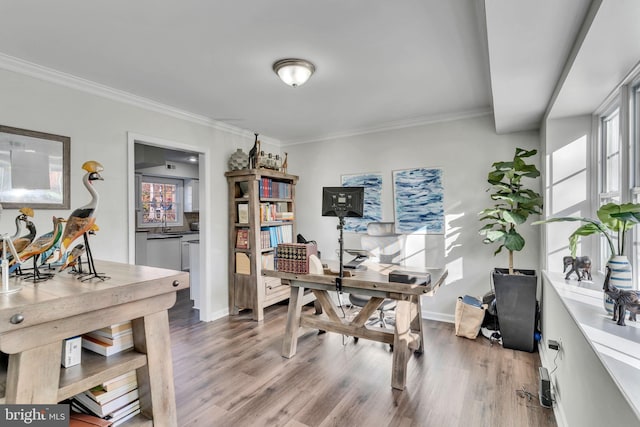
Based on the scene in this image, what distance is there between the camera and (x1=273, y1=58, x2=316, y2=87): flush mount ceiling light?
2.38 m

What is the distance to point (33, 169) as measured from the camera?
7.90 feet

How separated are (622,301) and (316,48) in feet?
7.30

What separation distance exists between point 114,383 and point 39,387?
302mm

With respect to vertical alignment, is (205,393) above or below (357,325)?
below

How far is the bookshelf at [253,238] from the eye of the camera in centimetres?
386

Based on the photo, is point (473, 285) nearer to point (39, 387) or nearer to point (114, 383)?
point (114, 383)

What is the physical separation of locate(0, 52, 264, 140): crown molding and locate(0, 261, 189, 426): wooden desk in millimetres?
2053

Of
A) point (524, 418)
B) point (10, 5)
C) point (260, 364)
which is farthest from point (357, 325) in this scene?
point (10, 5)

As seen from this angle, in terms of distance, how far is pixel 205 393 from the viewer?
7.41 feet

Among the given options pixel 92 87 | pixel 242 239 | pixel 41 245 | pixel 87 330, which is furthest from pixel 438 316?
pixel 92 87

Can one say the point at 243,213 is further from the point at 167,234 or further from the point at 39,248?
the point at 167,234

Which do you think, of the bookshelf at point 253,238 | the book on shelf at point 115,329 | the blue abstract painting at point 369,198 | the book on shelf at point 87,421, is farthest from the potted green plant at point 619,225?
the bookshelf at point 253,238

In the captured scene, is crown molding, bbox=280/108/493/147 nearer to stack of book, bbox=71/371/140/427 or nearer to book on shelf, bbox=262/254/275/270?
book on shelf, bbox=262/254/275/270

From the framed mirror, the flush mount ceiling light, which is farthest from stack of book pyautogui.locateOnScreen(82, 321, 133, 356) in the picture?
the flush mount ceiling light
